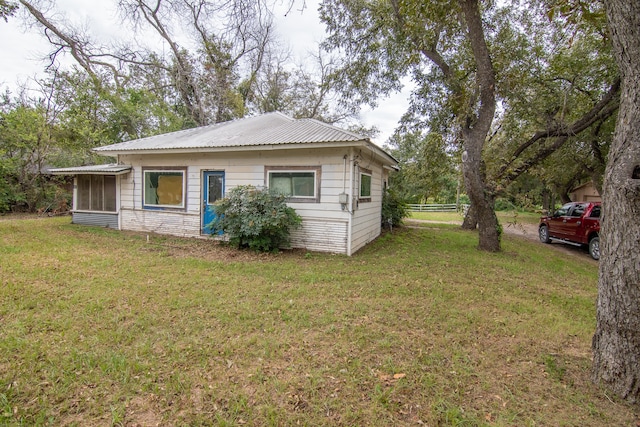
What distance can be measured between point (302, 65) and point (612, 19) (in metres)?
21.4

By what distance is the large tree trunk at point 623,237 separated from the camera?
2.24 m

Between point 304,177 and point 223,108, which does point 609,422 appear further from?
point 223,108

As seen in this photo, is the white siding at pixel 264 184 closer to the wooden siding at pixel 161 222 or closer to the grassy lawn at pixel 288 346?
the wooden siding at pixel 161 222

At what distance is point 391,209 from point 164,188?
26.5 feet

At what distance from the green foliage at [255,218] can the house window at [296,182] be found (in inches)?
16.9

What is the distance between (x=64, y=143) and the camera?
14.8 m

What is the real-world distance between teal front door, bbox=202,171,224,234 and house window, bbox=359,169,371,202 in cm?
374

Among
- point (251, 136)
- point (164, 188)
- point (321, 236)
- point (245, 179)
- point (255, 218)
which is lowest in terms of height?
point (321, 236)

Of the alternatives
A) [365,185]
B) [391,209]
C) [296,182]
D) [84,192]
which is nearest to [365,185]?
[365,185]

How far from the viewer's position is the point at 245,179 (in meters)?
7.91

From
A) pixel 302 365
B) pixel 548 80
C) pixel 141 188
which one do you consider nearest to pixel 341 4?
pixel 548 80

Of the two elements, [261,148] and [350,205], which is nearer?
[350,205]

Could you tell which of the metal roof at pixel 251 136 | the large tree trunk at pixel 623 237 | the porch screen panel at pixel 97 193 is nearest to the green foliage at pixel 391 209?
the metal roof at pixel 251 136

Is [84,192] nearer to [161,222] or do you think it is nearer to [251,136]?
[161,222]
